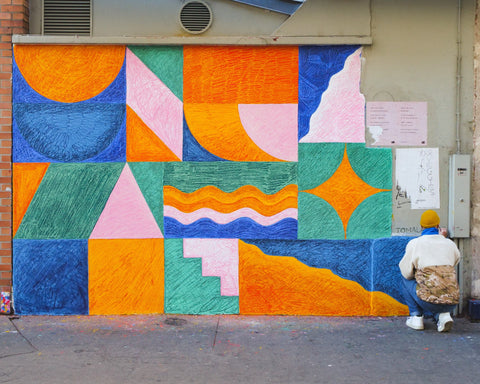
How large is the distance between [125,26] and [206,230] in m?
2.48

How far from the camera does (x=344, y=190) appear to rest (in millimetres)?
5938

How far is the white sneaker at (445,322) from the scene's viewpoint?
539 cm

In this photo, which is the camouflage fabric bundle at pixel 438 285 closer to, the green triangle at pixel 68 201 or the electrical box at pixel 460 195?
the electrical box at pixel 460 195

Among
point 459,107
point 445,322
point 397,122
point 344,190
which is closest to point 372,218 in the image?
point 344,190

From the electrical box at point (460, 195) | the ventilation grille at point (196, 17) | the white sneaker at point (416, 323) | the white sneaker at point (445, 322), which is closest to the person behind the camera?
the white sneaker at point (445, 322)

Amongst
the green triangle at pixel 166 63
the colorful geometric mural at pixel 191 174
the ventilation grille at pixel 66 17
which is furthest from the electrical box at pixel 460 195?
the ventilation grille at pixel 66 17

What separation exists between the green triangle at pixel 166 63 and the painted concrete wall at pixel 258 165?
2 centimetres

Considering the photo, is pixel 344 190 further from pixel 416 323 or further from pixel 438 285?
pixel 416 323

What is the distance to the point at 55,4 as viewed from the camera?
6.07m

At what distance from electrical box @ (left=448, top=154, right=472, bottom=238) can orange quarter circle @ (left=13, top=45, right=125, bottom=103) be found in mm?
3891

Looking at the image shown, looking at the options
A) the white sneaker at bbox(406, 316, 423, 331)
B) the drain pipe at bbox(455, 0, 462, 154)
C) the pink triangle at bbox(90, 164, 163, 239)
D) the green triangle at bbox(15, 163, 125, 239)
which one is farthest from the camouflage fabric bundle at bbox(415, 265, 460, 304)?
the green triangle at bbox(15, 163, 125, 239)

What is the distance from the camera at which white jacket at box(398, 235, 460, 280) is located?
5.40m

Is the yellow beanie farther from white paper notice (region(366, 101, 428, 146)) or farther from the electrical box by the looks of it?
white paper notice (region(366, 101, 428, 146))

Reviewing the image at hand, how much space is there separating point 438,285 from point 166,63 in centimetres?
371
